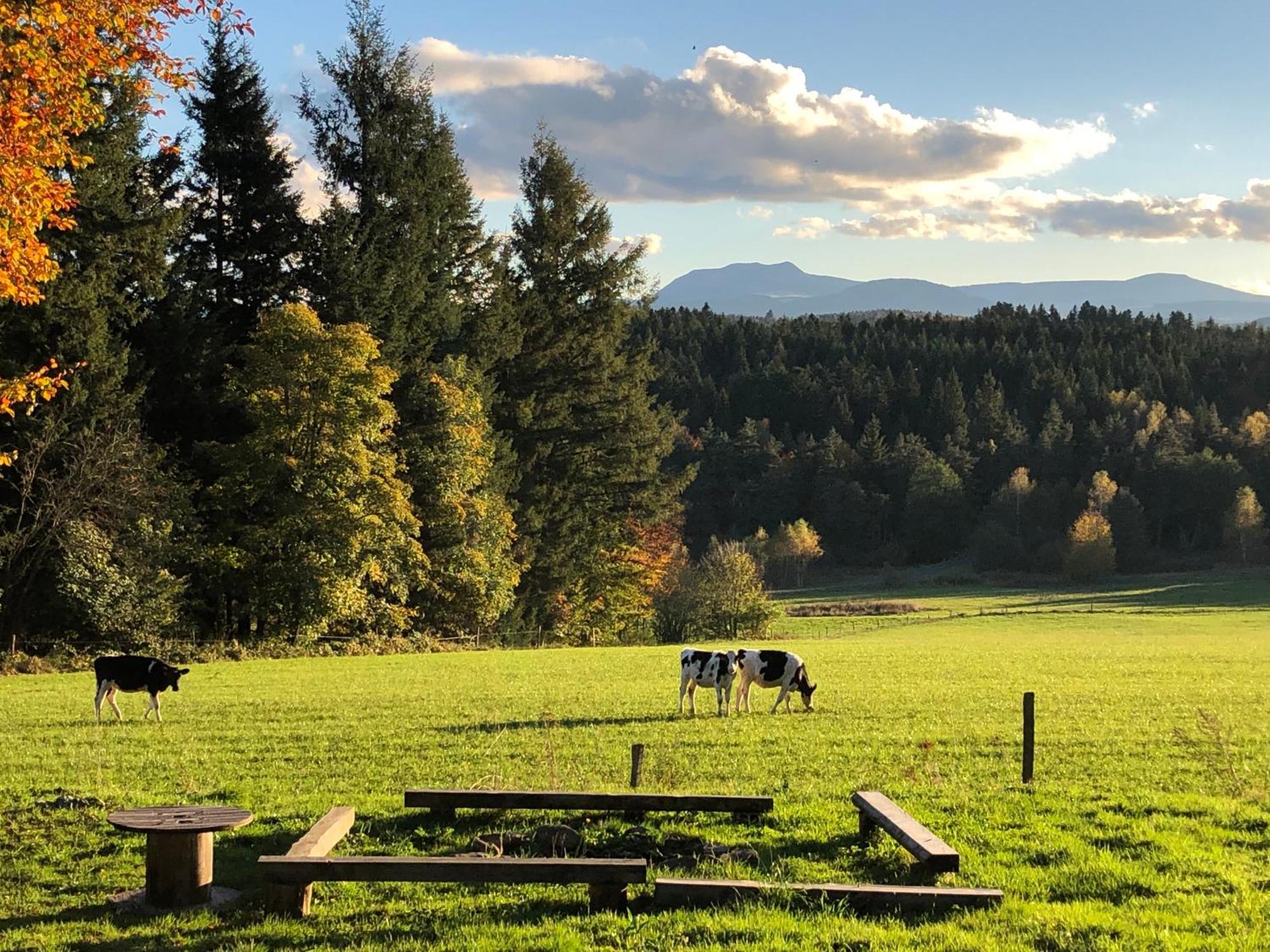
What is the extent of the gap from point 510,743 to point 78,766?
20.0 feet

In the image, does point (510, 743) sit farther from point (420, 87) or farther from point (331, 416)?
point (420, 87)

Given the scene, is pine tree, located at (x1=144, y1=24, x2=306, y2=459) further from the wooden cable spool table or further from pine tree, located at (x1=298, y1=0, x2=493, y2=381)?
the wooden cable spool table

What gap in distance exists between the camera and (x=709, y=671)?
22.2 meters

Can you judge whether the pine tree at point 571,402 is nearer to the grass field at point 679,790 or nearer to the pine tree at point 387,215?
the pine tree at point 387,215

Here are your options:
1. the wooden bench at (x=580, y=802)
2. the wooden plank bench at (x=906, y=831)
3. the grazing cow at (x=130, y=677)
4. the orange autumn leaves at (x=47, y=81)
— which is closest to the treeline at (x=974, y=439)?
the grazing cow at (x=130, y=677)

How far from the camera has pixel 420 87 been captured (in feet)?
172

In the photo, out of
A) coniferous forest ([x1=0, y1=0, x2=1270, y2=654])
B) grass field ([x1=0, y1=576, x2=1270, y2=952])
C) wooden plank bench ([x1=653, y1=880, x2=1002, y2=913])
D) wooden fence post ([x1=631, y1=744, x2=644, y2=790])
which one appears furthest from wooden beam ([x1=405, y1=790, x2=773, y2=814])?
coniferous forest ([x1=0, y1=0, x2=1270, y2=654])

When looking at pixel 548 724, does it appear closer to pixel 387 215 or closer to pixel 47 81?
pixel 47 81

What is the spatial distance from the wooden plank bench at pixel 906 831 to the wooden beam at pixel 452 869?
7.24ft

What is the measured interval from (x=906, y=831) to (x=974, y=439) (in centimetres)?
16025

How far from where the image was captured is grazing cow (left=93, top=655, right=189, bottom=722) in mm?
20391

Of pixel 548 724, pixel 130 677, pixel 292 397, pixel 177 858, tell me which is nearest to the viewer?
pixel 177 858

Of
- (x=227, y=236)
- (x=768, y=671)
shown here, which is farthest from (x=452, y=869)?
(x=227, y=236)

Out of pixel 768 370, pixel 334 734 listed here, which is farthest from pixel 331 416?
pixel 768 370
